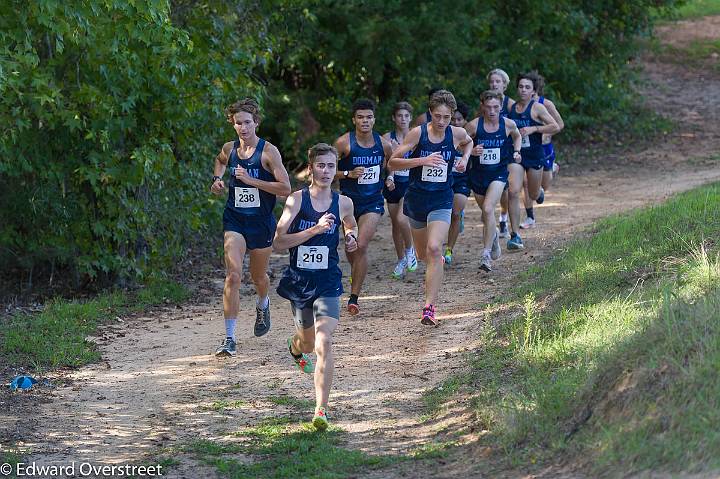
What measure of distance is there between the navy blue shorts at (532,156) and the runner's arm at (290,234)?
20.6 ft

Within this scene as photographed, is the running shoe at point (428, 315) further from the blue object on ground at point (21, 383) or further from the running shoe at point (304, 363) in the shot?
the blue object on ground at point (21, 383)

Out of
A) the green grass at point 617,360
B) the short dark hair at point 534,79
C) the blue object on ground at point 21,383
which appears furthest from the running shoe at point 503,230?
the blue object on ground at point 21,383

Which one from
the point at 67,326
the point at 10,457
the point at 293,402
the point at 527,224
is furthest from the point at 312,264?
the point at 527,224

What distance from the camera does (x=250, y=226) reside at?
9266 mm

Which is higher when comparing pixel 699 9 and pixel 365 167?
pixel 699 9

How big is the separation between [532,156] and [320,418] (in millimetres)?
6970

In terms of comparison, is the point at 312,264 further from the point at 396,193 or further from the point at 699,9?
the point at 699,9

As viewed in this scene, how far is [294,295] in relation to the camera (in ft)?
25.0

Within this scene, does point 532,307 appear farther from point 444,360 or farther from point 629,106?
point 629,106

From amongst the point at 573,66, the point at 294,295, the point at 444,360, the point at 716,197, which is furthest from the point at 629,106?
the point at 294,295

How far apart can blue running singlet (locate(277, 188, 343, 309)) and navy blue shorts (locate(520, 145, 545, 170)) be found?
6190mm

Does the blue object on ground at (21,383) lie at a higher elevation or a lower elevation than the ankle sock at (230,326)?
lower

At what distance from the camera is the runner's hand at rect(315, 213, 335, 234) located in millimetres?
7273

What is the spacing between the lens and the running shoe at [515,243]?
42.6 feet
